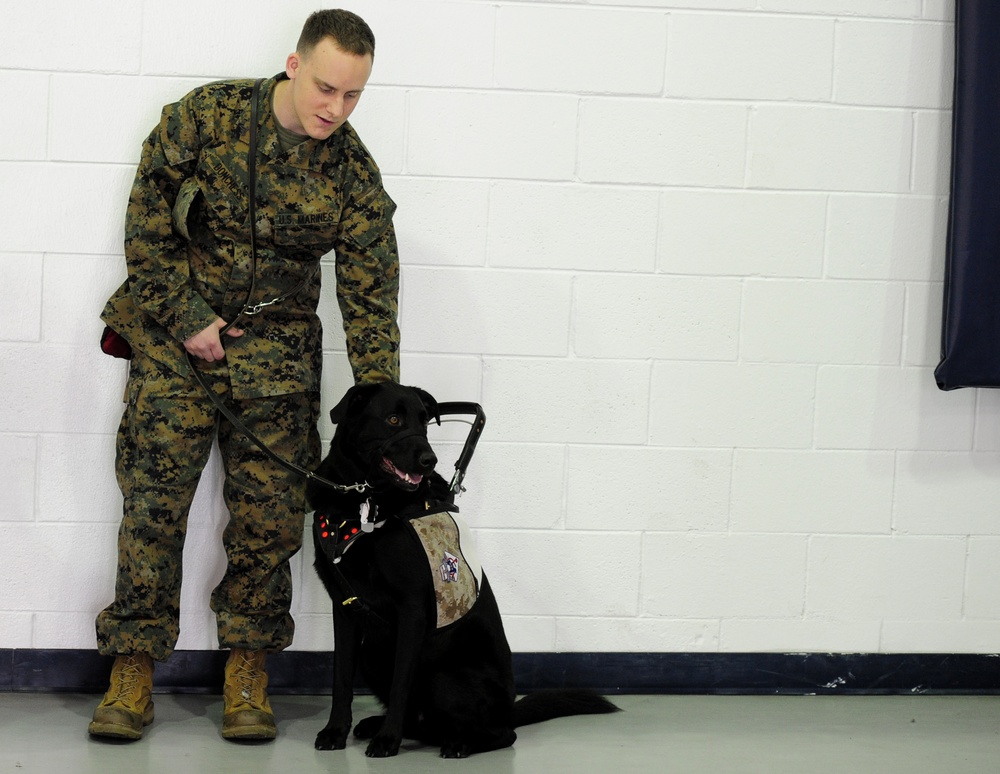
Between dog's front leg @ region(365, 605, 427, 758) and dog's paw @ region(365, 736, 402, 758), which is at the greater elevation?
dog's front leg @ region(365, 605, 427, 758)

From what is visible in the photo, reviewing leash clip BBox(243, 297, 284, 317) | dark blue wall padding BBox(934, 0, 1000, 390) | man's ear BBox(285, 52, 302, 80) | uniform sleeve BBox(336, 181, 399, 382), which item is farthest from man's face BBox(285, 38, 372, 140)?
dark blue wall padding BBox(934, 0, 1000, 390)

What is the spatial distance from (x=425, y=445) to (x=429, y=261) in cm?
70

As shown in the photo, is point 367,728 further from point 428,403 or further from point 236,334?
point 236,334

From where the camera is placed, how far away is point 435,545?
2.46 m

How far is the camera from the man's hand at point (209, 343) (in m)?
2.52

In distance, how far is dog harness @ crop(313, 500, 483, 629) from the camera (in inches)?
95.8

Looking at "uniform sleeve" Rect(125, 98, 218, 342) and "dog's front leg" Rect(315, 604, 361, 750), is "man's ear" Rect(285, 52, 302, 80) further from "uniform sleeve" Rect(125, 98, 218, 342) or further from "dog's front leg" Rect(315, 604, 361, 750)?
"dog's front leg" Rect(315, 604, 361, 750)

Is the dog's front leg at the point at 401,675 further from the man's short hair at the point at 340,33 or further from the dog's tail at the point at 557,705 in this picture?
the man's short hair at the point at 340,33

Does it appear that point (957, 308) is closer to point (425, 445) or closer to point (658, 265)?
point (658, 265)

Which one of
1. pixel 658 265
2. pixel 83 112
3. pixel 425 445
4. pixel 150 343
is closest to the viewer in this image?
pixel 425 445

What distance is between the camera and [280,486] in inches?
105

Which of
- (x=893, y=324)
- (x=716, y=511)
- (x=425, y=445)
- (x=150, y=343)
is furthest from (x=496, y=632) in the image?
(x=893, y=324)

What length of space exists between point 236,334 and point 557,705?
1173 mm

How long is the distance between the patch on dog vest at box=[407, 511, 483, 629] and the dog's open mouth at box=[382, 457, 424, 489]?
10 cm
